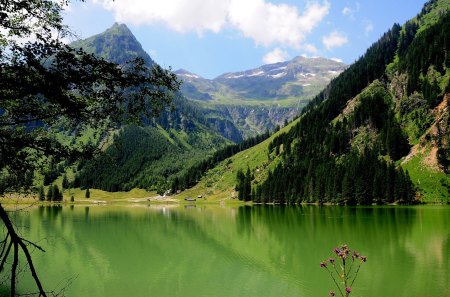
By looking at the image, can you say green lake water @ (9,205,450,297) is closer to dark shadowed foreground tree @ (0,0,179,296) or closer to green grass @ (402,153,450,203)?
dark shadowed foreground tree @ (0,0,179,296)

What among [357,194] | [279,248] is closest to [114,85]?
[279,248]

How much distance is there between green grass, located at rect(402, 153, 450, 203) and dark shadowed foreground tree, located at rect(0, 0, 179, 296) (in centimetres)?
14994

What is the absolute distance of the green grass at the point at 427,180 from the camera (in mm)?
143375

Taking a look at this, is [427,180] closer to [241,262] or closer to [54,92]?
[241,262]

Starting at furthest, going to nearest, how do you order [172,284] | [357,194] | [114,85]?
[357,194], [172,284], [114,85]

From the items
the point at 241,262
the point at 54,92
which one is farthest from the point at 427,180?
the point at 54,92

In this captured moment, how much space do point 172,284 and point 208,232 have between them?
40161 millimetres

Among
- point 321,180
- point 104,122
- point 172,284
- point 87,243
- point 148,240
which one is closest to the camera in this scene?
point 104,122

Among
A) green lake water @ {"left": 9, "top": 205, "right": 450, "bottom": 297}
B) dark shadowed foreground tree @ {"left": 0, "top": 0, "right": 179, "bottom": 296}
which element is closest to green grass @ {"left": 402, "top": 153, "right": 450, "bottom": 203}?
green lake water @ {"left": 9, "top": 205, "right": 450, "bottom": 297}

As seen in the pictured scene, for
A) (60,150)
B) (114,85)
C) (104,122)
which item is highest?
(114,85)

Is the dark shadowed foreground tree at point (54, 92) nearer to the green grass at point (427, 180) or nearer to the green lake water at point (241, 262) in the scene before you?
the green lake water at point (241, 262)

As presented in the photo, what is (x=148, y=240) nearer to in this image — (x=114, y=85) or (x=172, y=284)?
(x=172, y=284)

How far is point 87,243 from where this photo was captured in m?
60.3

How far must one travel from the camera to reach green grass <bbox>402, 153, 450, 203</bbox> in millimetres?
143375
